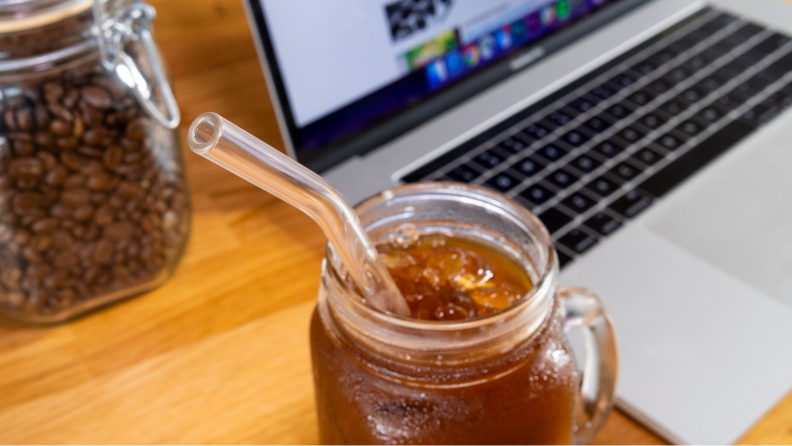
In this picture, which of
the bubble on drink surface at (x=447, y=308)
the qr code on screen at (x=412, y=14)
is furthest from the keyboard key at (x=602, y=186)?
the bubble on drink surface at (x=447, y=308)

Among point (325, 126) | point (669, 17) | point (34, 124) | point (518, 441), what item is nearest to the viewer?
point (518, 441)

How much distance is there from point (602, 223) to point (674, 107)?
220mm

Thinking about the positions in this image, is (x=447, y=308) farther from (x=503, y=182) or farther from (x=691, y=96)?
(x=691, y=96)

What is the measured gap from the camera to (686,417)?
464 millimetres

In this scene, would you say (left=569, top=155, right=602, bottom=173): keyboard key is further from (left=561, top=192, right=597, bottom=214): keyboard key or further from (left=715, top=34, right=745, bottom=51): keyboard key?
(left=715, top=34, right=745, bottom=51): keyboard key

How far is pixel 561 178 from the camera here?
2.19ft

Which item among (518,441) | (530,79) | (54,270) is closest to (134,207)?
(54,270)

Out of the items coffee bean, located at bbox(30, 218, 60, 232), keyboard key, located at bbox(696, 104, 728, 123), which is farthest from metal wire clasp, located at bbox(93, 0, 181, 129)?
keyboard key, located at bbox(696, 104, 728, 123)

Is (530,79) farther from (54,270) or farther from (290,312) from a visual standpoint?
(54,270)

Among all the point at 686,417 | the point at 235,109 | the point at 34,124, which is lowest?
the point at 686,417

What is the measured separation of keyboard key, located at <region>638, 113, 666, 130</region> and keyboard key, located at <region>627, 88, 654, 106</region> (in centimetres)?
2

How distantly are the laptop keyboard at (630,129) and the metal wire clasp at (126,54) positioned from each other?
0.23 meters

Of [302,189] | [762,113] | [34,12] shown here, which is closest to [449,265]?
[302,189]

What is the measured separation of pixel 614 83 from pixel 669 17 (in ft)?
0.50
